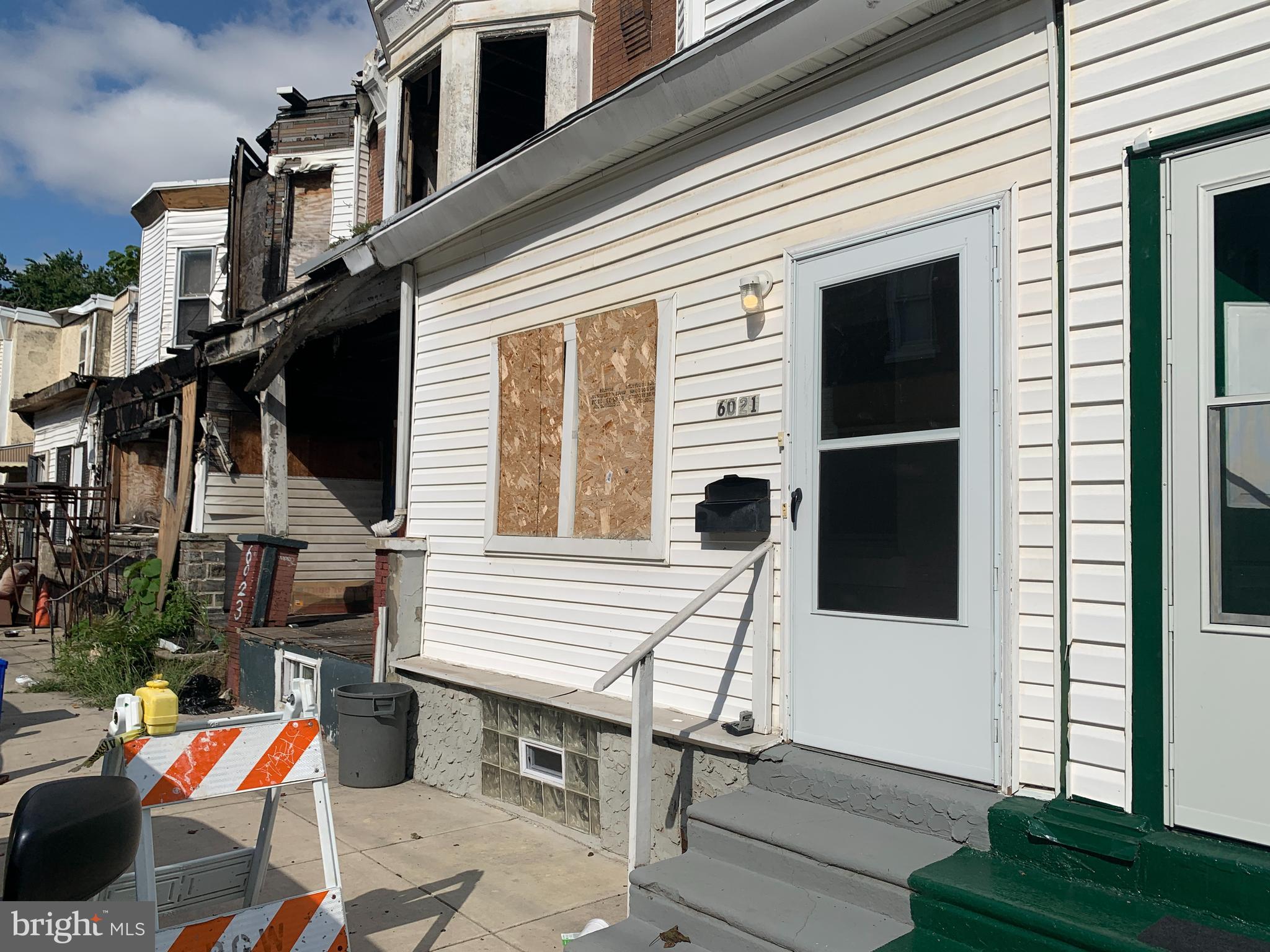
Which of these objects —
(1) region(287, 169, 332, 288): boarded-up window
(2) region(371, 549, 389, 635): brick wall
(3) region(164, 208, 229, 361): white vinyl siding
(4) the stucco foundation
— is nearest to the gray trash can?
(4) the stucco foundation

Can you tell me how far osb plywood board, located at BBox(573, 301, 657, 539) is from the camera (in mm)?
5691

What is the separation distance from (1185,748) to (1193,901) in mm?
488

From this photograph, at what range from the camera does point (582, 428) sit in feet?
20.5

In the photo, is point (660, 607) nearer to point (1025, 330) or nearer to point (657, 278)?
point (657, 278)

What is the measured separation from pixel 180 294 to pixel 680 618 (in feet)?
51.7

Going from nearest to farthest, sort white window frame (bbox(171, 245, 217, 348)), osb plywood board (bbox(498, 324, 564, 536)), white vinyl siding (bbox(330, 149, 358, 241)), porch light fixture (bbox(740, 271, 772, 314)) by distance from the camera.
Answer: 1. porch light fixture (bbox(740, 271, 772, 314))
2. osb plywood board (bbox(498, 324, 564, 536))
3. white vinyl siding (bbox(330, 149, 358, 241))
4. white window frame (bbox(171, 245, 217, 348))

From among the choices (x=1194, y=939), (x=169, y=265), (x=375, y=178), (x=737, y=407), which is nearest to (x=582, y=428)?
(x=737, y=407)

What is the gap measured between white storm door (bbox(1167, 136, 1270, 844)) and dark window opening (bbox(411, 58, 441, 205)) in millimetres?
7323

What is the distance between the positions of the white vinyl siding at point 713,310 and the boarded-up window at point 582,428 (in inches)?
7.8

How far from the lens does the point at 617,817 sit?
18.3 ft

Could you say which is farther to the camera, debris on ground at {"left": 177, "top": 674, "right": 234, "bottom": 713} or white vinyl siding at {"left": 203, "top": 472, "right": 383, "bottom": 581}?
white vinyl siding at {"left": 203, "top": 472, "right": 383, "bottom": 581}

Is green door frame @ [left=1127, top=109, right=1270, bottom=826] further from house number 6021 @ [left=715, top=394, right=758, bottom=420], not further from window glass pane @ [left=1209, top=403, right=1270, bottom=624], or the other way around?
house number 6021 @ [left=715, top=394, right=758, bottom=420]

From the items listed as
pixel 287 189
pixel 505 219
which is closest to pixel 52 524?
pixel 287 189

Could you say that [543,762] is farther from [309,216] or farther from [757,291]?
[309,216]
